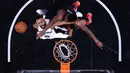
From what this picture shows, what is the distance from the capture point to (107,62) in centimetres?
363

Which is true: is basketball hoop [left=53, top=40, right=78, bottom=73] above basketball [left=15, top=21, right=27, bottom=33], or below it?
below

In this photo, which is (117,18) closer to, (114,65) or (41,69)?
(114,65)

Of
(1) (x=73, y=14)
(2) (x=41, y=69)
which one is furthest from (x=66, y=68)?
(1) (x=73, y=14)

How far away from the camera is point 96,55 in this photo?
11.9 feet

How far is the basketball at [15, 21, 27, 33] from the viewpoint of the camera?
361 centimetres

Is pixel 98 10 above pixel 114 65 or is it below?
above

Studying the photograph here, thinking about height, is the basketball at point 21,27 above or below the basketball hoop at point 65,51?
above

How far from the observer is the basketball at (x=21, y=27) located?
3.61 m

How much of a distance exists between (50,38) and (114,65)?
1.70 ft

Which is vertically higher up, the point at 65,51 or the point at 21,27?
the point at 21,27

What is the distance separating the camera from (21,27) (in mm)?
3611

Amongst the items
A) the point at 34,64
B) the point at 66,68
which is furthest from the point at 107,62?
the point at 34,64
